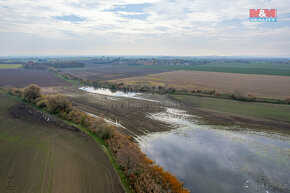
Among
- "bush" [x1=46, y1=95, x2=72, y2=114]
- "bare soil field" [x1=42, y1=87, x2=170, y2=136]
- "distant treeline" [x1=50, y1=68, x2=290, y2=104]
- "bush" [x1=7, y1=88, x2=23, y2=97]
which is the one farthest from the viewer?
"bush" [x1=7, y1=88, x2=23, y2=97]

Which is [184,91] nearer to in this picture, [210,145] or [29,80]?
[210,145]

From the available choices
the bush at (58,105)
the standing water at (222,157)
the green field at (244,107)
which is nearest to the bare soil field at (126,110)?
the standing water at (222,157)

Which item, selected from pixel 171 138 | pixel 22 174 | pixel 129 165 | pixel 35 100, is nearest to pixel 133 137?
pixel 171 138

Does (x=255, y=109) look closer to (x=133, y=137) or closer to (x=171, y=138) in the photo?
(x=171, y=138)

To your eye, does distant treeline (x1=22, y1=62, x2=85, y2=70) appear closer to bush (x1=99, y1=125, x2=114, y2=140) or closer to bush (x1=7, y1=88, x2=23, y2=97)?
bush (x1=7, y1=88, x2=23, y2=97)

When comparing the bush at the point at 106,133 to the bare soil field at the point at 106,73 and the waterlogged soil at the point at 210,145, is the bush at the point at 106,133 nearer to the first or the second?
the waterlogged soil at the point at 210,145

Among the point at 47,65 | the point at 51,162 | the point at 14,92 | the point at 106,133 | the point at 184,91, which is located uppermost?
the point at 47,65

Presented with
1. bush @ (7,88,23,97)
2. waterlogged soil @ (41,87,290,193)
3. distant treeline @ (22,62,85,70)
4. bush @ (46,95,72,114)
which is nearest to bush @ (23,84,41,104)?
bush @ (7,88,23,97)

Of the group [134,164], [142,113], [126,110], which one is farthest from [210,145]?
[126,110]
